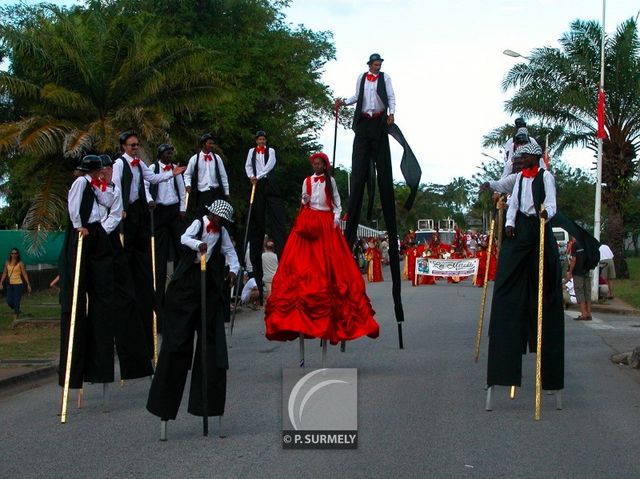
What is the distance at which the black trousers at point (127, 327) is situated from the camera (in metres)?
10.6

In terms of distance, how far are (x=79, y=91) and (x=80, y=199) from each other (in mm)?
10585

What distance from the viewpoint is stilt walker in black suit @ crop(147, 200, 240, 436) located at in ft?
27.9

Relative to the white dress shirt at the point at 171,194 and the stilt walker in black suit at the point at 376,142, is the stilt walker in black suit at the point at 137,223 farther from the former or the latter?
the stilt walker in black suit at the point at 376,142

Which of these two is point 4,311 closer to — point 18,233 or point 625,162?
point 18,233

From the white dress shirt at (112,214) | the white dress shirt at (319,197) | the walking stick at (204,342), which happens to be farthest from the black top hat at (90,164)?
the white dress shirt at (319,197)

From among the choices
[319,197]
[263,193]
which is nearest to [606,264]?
[263,193]

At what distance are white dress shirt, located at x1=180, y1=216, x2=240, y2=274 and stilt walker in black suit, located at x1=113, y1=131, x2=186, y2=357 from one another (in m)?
3.21

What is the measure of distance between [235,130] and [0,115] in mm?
17089

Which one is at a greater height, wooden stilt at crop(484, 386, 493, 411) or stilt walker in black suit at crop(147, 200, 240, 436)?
stilt walker in black suit at crop(147, 200, 240, 436)

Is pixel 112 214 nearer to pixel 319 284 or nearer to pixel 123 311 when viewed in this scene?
pixel 123 311

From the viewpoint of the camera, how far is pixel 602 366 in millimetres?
12891

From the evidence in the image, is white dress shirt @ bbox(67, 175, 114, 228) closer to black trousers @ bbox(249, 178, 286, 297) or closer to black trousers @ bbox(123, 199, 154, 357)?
black trousers @ bbox(123, 199, 154, 357)

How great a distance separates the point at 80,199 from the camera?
10141 mm

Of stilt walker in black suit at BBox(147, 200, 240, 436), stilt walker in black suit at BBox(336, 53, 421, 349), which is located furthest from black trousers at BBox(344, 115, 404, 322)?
stilt walker in black suit at BBox(147, 200, 240, 436)
